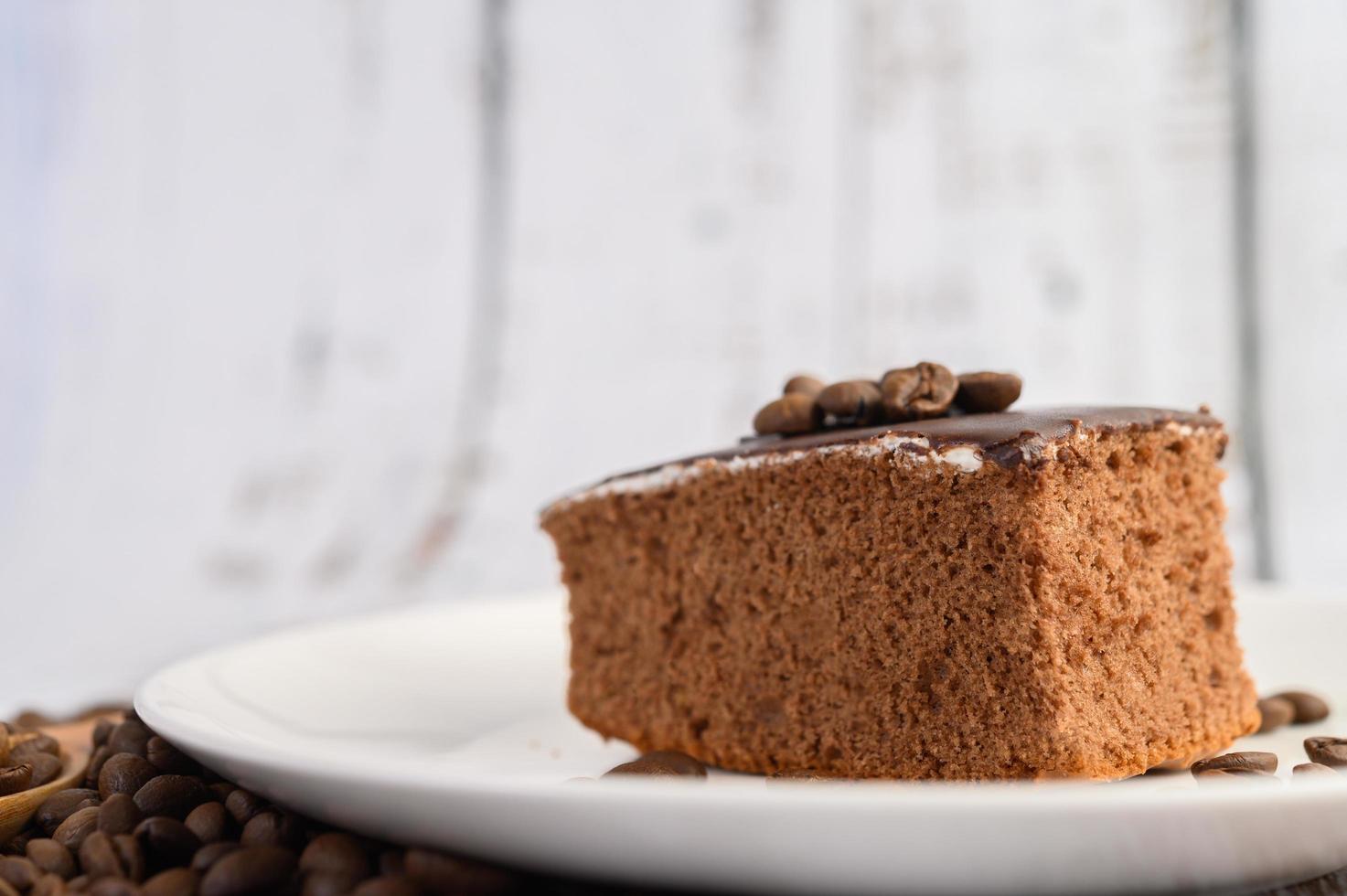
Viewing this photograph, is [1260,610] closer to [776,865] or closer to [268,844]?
[776,865]

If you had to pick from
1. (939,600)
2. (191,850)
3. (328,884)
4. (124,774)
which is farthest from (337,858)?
(939,600)

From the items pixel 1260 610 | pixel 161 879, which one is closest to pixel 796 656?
pixel 161 879

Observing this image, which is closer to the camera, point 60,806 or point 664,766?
point 60,806

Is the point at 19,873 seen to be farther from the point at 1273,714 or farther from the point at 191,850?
the point at 1273,714

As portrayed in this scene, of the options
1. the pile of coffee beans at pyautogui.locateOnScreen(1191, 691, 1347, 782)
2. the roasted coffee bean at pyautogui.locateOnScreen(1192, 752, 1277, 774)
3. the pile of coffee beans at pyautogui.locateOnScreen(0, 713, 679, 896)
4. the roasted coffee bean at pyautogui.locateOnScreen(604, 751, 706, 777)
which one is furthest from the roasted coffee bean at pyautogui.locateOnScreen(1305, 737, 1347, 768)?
the pile of coffee beans at pyautogui.locateOnScreen(0, 713, 679, 896)

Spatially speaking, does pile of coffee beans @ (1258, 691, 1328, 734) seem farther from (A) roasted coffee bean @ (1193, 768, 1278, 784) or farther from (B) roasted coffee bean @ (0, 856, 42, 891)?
(B) roasted coffee bean @ (0, 856, 42, 891)

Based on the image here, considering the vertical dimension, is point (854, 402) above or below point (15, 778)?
above
